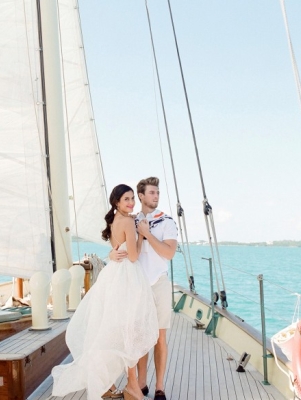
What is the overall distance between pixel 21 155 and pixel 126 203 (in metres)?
1.82

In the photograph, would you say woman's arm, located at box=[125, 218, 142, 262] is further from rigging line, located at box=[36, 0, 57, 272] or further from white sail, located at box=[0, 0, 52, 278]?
rigging line, located at box=[36, 0, 57, 272]

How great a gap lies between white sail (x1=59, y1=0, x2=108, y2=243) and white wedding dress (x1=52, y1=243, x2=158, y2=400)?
14.0 ft

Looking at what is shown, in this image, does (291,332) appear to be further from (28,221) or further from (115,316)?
(28,221)

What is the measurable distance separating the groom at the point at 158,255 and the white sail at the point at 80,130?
13.7ft

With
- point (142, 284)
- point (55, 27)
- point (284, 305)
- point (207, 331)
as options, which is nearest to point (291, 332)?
point (142, 284)

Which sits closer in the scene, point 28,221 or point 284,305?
point 28,221

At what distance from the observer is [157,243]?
3092mm

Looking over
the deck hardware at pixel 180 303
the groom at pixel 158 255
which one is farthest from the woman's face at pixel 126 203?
the deck hardware at pixel 180 303

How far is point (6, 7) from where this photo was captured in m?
5.02

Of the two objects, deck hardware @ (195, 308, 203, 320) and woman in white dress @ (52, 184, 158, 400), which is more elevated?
woman in white dress @ (52, 184, 158, 400)

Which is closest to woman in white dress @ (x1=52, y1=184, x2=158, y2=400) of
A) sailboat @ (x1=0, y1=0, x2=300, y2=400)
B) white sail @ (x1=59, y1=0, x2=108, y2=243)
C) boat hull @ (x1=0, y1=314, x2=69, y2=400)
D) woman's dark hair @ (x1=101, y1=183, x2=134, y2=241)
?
woman's dark hair @ (x1=101, y1=183, x2=134, y2=241)

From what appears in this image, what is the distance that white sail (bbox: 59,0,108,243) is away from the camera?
295 inches

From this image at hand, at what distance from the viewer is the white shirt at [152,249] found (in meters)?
3.20

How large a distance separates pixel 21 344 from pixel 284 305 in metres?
22.7
